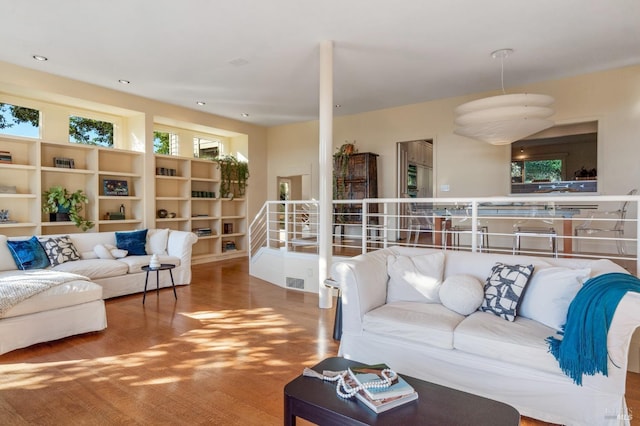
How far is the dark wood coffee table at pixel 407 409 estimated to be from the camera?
1.39 metres

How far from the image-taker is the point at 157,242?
571cm

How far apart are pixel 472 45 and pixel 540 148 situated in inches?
97.3

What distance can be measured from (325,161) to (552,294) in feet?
8.81

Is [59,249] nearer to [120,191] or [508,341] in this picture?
[120,191]

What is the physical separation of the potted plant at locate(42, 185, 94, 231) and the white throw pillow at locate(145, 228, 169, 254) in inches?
40.1

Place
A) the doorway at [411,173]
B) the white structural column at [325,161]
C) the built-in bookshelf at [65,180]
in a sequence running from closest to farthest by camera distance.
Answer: the white structural column at [325,161]
the built-in bookshelf at [65,180]
the doorway at [411,173]

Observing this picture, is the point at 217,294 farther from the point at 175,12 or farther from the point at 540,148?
the point at 540,148

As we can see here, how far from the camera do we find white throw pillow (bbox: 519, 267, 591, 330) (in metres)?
2.22

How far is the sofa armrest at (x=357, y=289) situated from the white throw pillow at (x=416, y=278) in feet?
0.48

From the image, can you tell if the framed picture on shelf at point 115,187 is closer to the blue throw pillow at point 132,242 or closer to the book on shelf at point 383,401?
the blue throw pillow at point 132,242

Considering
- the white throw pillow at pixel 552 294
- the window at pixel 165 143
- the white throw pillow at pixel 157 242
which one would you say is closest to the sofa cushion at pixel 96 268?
the white throw pillow at pixel 157 242

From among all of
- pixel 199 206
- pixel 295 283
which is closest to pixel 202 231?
pixel 199 206

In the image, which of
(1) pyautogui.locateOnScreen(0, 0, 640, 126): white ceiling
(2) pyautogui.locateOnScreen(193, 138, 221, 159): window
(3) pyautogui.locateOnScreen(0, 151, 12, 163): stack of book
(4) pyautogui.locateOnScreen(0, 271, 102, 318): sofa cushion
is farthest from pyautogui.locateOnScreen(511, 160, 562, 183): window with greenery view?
(3) pyautogui.locateOnScreen(0, 151, 12, 163): stack of book

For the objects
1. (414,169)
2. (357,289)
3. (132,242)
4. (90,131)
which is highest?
(90,131)
